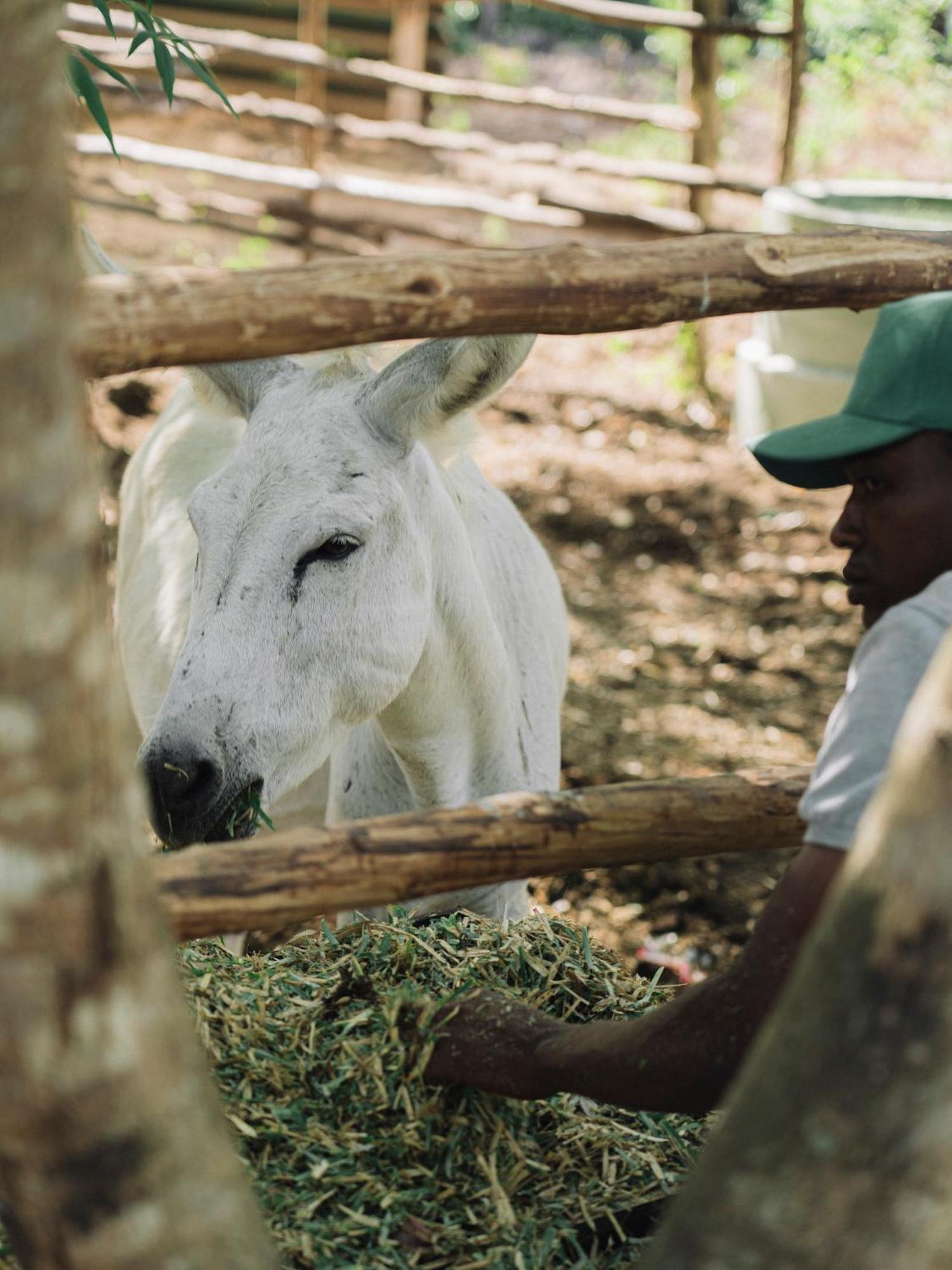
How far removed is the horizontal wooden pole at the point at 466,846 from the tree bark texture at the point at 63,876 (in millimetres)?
393

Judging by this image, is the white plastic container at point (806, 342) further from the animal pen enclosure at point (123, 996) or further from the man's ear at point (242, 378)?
the animal pen enclosure at point (123, 996)

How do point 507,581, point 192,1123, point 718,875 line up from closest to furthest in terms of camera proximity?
point 192,1123 → point 507,581 → point 718,875

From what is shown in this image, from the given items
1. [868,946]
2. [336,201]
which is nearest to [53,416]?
[868,946]

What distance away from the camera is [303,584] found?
264 centimetres

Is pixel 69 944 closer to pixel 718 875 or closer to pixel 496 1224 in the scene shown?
pixel 496 1224

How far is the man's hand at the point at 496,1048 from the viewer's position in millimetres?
1934

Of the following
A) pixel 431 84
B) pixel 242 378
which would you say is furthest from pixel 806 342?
pixel 242 378

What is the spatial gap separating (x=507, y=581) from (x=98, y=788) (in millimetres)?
2401

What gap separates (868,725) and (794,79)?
25.3ft

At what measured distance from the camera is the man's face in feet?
6.06

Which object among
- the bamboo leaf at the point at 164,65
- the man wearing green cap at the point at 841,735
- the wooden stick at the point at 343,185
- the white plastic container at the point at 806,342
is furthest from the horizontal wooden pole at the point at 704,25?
the man wearing green cap at the point at 841,735

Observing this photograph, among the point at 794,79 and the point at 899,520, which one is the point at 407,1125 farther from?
the point at 794,79

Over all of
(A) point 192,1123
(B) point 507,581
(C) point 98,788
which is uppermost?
(C) point 98,788

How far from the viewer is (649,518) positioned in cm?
743
